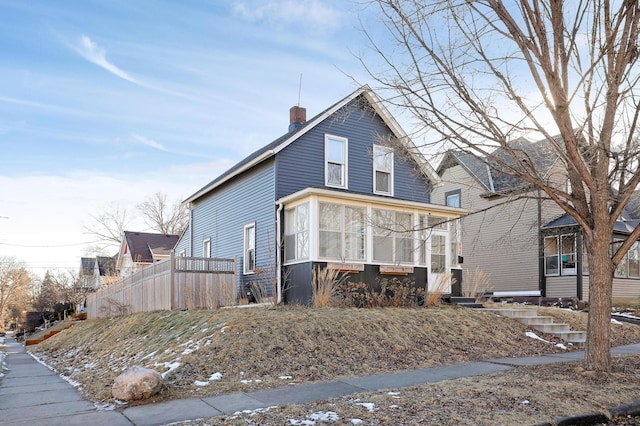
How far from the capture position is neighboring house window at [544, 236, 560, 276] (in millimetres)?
21453

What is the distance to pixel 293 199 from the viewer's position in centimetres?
1493

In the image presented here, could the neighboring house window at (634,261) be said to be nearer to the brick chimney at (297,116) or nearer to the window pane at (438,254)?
the window pane at (438,254)

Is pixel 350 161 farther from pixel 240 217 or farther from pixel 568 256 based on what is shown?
pixel 568 256

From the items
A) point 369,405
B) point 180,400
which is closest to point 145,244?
point 180,400

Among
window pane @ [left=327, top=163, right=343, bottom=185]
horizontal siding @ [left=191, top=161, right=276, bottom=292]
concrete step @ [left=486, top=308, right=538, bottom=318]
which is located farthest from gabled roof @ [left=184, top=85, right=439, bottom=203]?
concrete step @ [left=486, top=308, right=538, bottom=318]

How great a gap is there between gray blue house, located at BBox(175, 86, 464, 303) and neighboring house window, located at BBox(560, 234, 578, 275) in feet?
21.2

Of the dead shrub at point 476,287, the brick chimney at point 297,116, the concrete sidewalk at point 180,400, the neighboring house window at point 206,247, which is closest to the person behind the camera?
the concrete sidewalk at point 180,400

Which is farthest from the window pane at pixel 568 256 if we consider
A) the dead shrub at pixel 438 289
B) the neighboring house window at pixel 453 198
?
the dead shrub at pixel 438 289

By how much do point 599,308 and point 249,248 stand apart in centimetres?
1177

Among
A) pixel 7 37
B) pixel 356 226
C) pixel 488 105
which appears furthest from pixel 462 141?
pixel 7 37

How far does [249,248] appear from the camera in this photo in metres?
17.5

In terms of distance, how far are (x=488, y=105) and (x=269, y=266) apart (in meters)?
9.45

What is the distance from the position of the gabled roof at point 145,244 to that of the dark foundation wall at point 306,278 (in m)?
23.7

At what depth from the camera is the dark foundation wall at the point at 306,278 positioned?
45.8 feet
